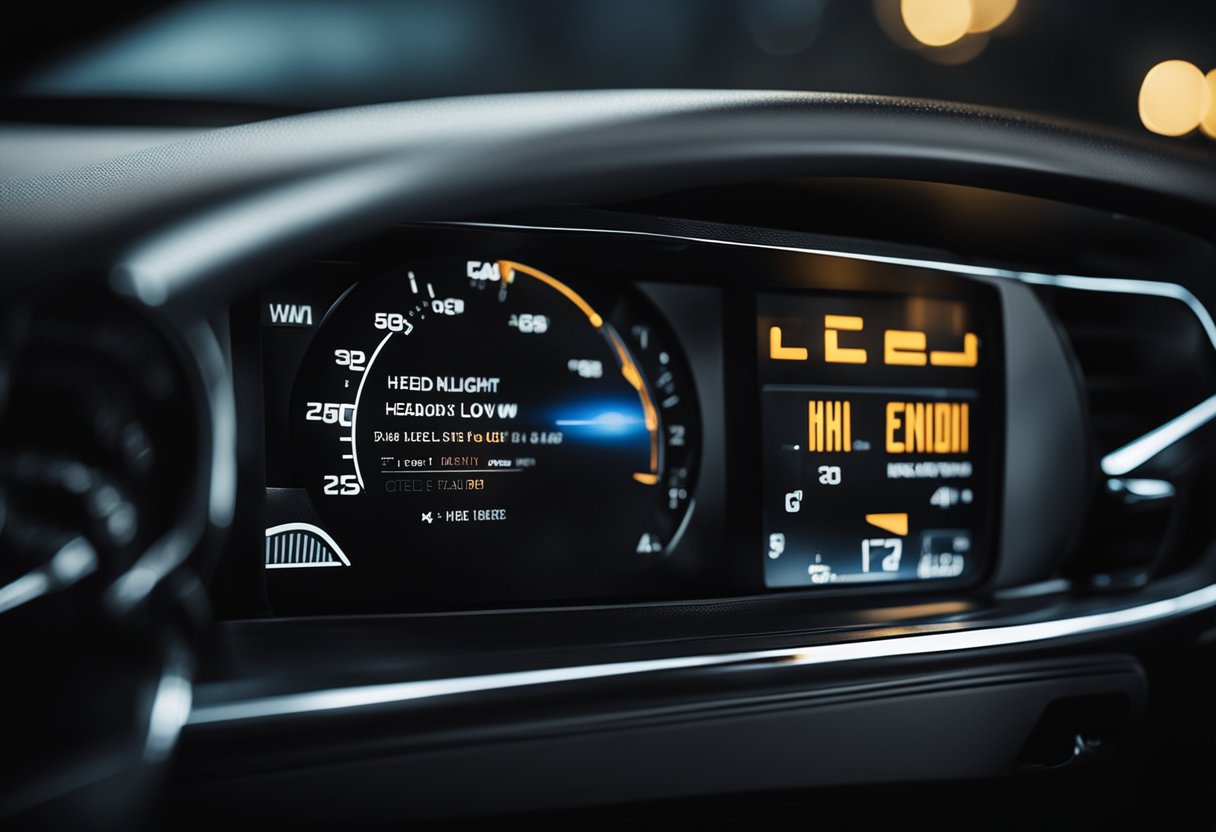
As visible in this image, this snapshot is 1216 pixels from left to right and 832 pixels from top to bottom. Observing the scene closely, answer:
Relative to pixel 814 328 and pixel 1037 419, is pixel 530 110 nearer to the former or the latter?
pixel 814 328

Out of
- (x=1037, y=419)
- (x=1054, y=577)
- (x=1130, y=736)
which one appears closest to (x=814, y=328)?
(x=1037, y=419)

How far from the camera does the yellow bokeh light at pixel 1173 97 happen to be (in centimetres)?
577

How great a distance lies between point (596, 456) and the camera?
1097 mm

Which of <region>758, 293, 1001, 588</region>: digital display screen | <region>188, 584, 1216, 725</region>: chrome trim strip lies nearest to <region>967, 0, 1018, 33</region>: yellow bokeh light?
<region>758, 293, 1001, 588</region>: digital display screen

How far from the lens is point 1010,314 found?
126cm

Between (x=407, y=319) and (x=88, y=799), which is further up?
(x=407, y=319)

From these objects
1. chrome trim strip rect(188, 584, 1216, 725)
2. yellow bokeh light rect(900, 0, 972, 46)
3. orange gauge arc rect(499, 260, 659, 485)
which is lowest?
chrome trim strip rect(188, 584, 1216, 725)

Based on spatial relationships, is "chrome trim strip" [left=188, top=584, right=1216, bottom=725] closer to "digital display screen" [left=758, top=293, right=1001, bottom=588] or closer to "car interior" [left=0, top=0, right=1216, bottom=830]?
"car interior" [left=0, top=0, right=1216, bottom=830]

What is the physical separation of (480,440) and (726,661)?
316 millimetres

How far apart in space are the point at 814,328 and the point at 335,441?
0.54 meters

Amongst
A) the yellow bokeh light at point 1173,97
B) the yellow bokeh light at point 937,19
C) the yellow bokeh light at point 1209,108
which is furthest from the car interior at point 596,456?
the yellow bokeh light at point 1209,108

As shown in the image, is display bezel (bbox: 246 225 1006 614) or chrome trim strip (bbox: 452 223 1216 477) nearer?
display bezel (bbox: 246 225 1006 614)

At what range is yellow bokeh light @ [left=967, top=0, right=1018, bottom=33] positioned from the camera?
5773mm

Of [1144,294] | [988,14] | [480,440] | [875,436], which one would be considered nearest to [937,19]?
[988,14]
